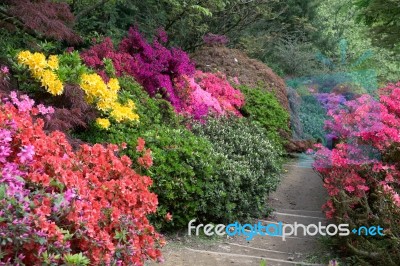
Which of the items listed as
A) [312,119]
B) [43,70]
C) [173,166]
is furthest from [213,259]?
[312,119]

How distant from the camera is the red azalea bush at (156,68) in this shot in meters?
6.25

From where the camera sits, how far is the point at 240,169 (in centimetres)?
547

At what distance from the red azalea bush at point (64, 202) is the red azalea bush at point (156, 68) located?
273cm

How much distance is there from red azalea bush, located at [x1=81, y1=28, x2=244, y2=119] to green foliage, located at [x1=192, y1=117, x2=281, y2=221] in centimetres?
45

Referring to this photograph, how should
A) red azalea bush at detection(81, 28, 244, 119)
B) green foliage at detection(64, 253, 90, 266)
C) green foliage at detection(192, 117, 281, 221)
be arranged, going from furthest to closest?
1. red azalea bush at detection(81, 28, 244, 119)
2. green foliage at detection(192, 117, 281, 221)
3. green foliage at detection(64, 253, 90, 266)

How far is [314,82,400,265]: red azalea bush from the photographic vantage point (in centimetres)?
381

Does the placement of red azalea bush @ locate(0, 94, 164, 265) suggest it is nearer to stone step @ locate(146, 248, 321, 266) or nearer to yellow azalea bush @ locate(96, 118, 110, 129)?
stone step @ locate(146, 248, 321, 266)

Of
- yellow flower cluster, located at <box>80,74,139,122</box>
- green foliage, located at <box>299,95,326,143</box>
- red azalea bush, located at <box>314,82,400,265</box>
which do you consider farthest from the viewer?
green foliage, located at <box>299,95,326,143</box>

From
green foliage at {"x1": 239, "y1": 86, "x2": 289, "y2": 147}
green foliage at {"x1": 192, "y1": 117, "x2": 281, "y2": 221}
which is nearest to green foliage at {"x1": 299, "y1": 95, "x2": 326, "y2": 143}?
green foliage at {"x1": 239, "y1": 86, "x2": 289, "y2": 147}

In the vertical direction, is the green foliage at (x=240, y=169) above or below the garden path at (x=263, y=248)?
above

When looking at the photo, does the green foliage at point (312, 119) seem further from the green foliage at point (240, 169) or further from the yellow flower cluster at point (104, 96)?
the yellow flower cluster at point (104, 96)

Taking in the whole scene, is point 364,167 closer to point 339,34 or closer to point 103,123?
point 103,123

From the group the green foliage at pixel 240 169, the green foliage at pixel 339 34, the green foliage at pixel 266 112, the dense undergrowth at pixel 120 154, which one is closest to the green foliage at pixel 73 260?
the dense undergrowth at pixel 120 154

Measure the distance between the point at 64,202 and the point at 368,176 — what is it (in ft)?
11.0
